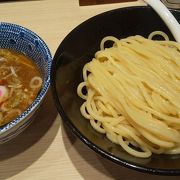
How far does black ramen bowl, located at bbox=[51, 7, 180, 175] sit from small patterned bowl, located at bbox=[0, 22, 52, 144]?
4 cm

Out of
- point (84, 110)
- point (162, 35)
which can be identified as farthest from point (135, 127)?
point (162, 35)

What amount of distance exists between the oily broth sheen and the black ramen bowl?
0.32ft

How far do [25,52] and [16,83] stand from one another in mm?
125

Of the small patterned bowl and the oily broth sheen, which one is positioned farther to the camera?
the oily broth sheen

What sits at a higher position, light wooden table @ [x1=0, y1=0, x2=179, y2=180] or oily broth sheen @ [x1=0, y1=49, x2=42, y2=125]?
oily broth sheen @ [x1=0, y1=49, x2=42, y2=125]

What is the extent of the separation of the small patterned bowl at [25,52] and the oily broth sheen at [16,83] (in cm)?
3

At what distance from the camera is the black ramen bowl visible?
2.42ft

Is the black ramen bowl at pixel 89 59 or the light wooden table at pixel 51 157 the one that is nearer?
the black ramen bowl at pixel 89 59

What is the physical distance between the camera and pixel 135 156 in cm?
78

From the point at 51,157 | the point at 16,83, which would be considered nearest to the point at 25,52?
the point at 16,83

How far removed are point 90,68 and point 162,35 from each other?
12.8 inches

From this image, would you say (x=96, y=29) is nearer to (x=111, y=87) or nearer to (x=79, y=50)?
(x=79, y=50)

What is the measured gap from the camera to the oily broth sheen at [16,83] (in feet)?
2.96

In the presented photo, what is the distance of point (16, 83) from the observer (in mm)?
981
